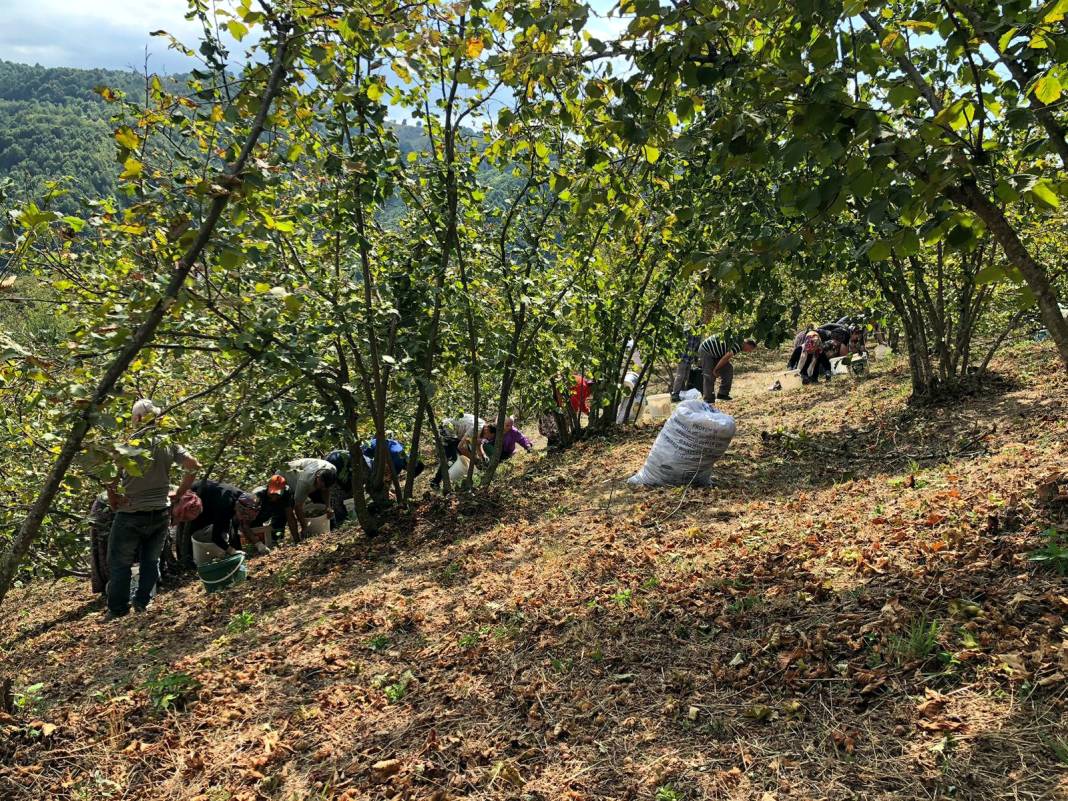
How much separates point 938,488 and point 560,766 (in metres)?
3.02

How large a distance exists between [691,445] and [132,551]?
4969 millimetres

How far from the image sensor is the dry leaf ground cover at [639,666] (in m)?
2.13

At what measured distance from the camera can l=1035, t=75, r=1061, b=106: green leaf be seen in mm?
2010

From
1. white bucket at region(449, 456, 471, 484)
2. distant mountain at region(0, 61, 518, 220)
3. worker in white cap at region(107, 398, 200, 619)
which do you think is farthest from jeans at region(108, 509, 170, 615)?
distant mountain at region(0, 61, 518, 220)

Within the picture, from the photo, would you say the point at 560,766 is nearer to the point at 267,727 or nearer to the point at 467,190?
the point at 267,727

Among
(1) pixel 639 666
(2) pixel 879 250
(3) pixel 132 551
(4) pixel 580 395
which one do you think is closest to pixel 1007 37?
(2) pixel 879 250

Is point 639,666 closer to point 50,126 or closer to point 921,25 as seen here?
point 921,25

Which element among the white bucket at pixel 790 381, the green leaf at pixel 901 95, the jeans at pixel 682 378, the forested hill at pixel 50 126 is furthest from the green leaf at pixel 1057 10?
the forested hill at pixel 50 126

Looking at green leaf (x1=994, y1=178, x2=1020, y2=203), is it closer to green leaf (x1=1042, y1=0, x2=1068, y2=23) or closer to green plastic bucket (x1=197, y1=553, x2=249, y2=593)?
green leaf (x1=1042, y1=0, x2=1068, y2=23)

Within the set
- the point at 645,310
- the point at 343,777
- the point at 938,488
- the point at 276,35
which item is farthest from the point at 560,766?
the point at 645,310

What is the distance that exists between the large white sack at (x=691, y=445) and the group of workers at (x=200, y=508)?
1.96 m

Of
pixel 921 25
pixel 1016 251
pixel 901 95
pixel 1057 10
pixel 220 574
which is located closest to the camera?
pixel 1057 10

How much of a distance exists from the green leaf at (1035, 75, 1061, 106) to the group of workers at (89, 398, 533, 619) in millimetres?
4334

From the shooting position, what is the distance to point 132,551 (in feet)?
17.8
